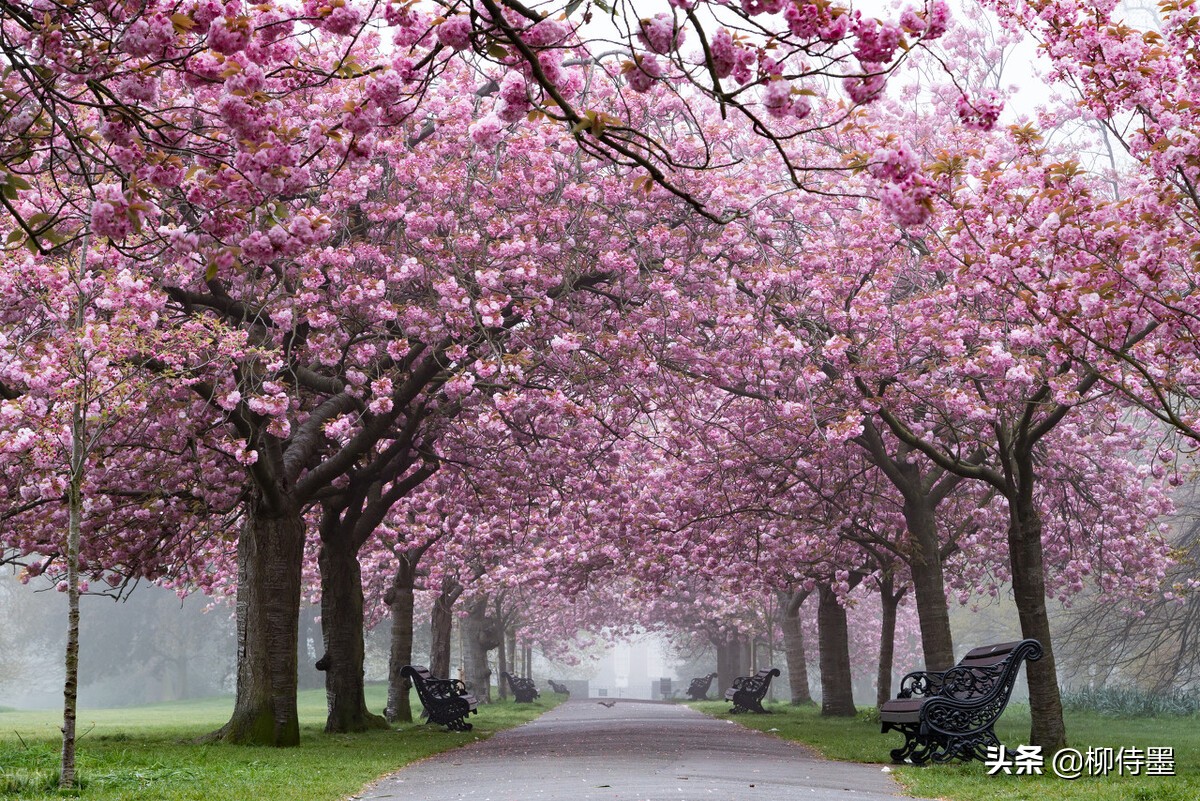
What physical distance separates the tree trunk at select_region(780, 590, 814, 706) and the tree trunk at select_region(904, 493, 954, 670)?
10295mm

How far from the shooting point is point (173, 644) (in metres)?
59.4

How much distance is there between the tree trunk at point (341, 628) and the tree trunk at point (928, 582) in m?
8.89

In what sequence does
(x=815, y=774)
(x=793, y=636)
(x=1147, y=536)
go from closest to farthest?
1. (x=815, y=774)
2. (x=1147, y=536)
3. (x=793, y=636)

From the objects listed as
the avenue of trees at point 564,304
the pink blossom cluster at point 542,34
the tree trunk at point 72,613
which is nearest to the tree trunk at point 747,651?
the avenue of trees at point 564,304

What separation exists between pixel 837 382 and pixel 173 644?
52.4 m

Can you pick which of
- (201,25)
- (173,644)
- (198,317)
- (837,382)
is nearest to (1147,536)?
(837,382)

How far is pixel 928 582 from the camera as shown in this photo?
57.1 feet

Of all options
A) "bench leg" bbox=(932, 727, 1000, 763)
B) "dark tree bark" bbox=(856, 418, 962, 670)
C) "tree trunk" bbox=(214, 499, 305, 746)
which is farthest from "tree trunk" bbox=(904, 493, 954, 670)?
"tree trunk" bbox=(214, 499, 305, 746)

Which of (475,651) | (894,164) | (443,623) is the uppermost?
(894,164)

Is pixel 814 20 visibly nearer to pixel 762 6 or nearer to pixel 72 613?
pixel 762 6

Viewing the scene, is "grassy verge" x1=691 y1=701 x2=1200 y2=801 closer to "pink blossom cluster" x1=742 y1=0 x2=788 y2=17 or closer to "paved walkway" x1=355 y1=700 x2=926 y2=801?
"paved walkway" x1=355 y1=700 x2=926 y2=801

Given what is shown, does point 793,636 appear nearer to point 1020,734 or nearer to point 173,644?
point 1020,734

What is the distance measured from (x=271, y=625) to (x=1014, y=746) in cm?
941
